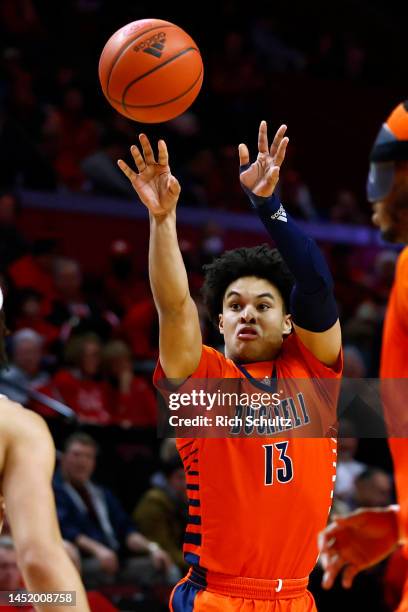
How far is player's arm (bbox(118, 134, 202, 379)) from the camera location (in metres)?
3.93

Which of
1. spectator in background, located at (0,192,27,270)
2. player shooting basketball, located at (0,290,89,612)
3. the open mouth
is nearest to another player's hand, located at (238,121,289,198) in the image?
the open mouth

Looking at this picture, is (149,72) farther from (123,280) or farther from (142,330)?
(123,280)

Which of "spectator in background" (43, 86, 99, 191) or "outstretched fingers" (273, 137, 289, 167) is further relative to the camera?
"spectator in background" (43, 86, 99, 191)

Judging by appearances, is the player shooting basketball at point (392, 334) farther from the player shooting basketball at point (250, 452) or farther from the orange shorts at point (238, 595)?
the orange shorts at point (238, 595)

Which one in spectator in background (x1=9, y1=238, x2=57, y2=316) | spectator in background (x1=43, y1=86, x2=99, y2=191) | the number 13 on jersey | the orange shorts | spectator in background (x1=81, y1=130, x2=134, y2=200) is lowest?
the orange shorts

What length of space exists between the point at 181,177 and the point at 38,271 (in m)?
3.11

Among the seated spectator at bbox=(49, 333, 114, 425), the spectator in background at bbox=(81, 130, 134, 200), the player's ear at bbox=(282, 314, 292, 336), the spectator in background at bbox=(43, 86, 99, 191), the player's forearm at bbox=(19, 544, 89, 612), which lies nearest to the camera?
the player's forearm at bbox=(19, 544, 89, 612)

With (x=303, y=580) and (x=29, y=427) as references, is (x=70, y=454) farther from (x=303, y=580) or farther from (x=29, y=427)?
(x=29, y=427)

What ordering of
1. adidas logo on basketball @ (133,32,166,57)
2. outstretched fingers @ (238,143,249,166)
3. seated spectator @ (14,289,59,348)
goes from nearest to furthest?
1. outstretched fingers @ (238,143,249,166)
2. adidas logo on basketball @ (133,32,166,57)
3. seated spectator @ (14,289,59,348)

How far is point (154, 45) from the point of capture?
4492mm

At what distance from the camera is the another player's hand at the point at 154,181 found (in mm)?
4035

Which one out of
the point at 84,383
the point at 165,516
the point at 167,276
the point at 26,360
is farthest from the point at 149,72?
the point at 84,383

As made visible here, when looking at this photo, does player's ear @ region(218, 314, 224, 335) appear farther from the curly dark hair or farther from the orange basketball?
the orange basketball

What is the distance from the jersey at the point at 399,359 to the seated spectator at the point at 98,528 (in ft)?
11.4
